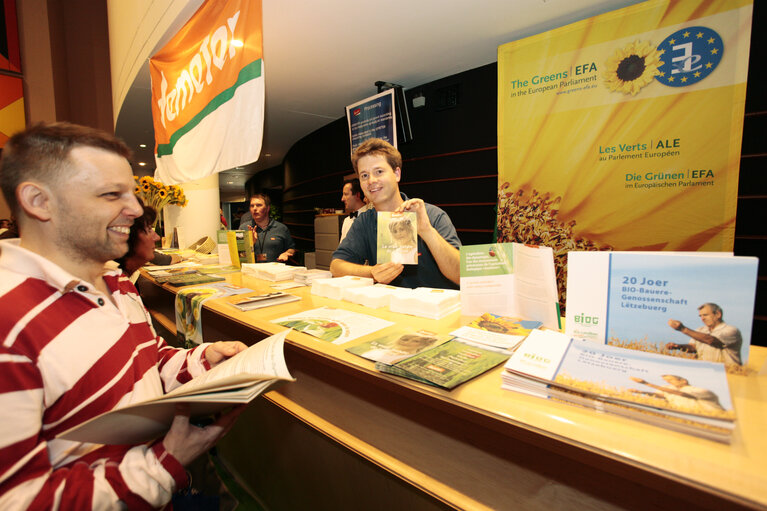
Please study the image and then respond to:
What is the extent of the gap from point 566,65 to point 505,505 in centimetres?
355

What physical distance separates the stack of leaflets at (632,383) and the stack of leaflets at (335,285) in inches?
39.1

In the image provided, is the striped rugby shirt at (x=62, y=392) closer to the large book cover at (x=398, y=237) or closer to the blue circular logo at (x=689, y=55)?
the large book cover at (x=398, y=237)

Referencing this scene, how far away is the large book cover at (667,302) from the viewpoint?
778 mm

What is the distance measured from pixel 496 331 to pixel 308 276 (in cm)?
131

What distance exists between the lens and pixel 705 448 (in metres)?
0.56

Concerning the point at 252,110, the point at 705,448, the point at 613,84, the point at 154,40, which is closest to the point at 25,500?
the point at 705,448

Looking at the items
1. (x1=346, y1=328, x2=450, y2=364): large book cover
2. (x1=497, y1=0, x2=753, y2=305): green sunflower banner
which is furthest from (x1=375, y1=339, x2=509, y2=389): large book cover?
(x1=497, y1=0, x2=753, y2=305): green sunflower banner

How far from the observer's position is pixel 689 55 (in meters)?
2.56

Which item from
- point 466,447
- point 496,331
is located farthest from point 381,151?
point 466,447

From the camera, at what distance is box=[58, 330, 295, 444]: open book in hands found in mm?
626

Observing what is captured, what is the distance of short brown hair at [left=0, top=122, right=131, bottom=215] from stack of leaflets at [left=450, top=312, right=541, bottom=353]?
119 cm

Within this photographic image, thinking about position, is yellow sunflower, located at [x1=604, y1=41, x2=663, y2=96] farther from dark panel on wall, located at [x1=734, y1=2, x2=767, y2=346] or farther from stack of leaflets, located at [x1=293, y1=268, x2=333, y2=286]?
stack of leaflets, located at [x1=293, y1=268, x2=333, y2=286]

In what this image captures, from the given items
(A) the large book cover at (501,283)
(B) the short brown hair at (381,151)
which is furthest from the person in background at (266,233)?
(A) the large book cover at (501,283)

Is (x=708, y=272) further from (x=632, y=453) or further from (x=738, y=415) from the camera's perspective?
(x=632, y=453)
